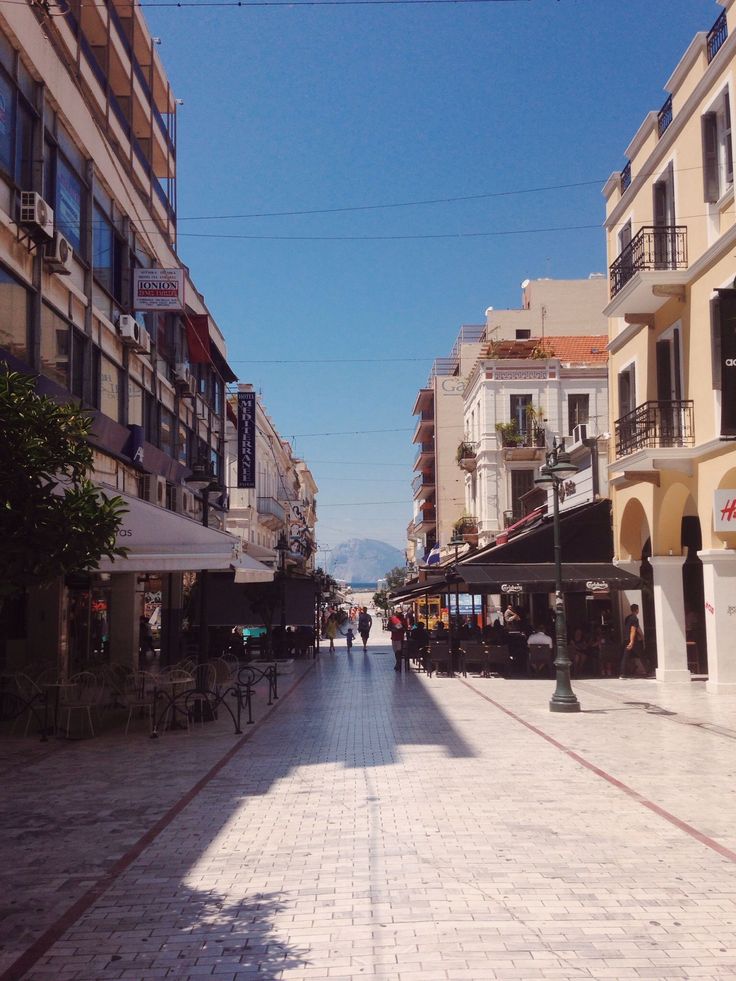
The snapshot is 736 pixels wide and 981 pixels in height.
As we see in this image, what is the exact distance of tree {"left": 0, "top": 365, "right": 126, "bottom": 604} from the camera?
221 inches

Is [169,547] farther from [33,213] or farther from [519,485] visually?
[519,485]

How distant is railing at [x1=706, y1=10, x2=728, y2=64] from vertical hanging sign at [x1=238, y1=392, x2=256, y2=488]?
956 inches

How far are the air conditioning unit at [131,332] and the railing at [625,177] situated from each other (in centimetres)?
1270

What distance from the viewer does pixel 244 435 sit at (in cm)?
3922

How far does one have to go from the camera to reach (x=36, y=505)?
569 cm

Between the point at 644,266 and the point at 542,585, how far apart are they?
8.39m

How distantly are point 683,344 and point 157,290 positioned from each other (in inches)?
494

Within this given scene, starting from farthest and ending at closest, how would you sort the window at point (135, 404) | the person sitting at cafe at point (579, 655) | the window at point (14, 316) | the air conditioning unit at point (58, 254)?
the person sitting at cafe at point (579, 655)
the window at point (135, 404)
the air conditioning unit at point (58, 254)
the window at point (14, 316)

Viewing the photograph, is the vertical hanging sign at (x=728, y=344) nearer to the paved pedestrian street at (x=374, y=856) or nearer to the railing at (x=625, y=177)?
the paved pedestrian street at (x=374, y=856)

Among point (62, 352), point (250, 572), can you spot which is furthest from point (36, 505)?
point (62, 352)

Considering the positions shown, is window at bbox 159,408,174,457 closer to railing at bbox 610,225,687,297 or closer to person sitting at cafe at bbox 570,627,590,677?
person sitting at cafe at bbox 570,627,590,677

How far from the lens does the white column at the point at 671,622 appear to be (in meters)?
21.1

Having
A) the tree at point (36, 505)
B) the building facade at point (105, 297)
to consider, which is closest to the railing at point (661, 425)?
the building facade at point (105, 297)

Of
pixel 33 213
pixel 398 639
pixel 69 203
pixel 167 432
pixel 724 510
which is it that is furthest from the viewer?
pixel 167 432
